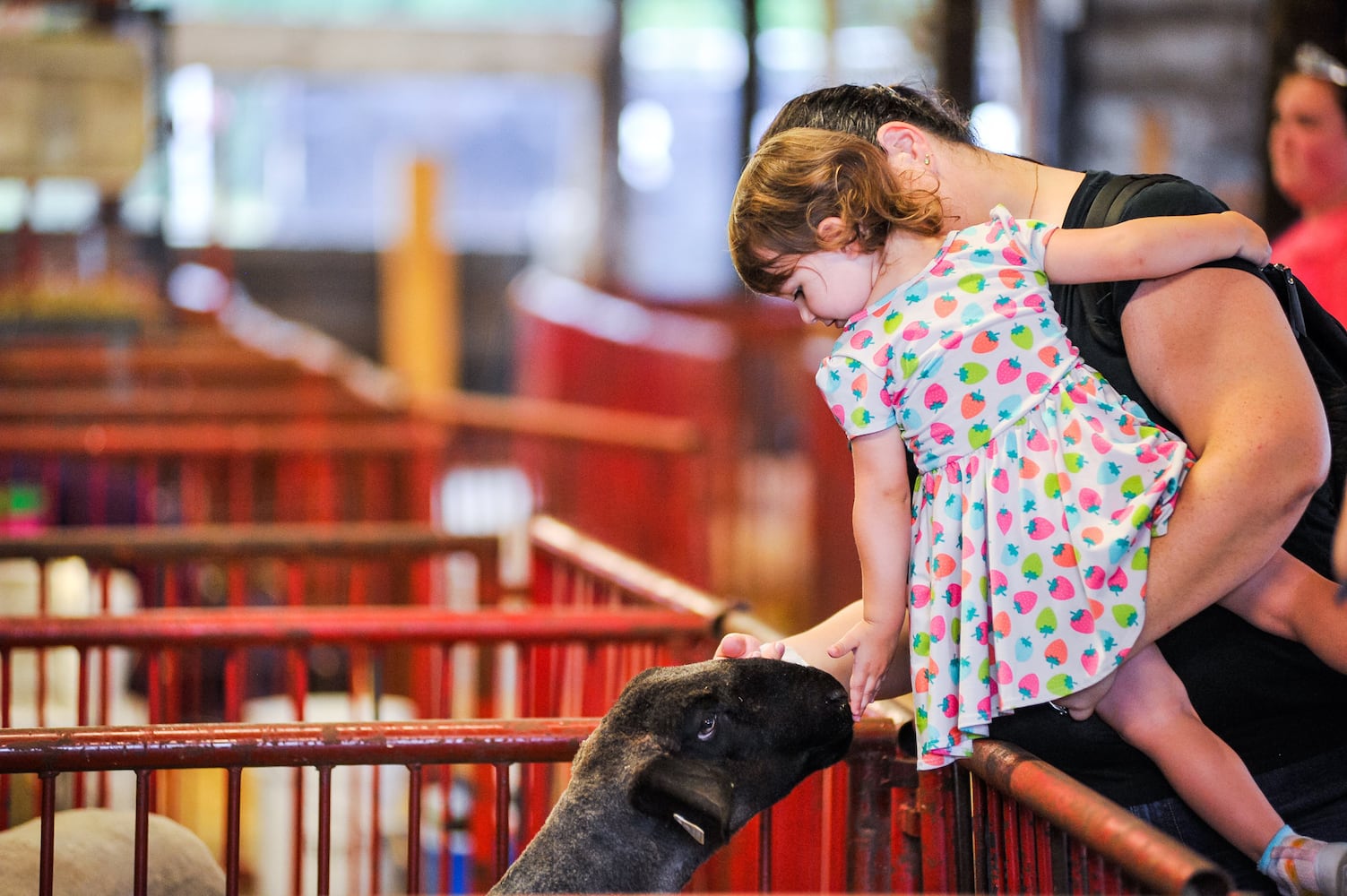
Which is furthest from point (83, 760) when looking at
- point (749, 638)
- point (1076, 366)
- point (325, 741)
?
point (1076, 366)

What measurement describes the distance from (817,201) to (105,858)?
5.49ft

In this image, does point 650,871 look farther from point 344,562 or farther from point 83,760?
point 344,562

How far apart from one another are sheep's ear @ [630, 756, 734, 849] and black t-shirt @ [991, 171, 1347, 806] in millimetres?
382

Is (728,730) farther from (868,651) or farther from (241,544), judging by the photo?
(241,544)

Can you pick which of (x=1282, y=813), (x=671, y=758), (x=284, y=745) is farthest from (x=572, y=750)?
(x=1282, y=813)

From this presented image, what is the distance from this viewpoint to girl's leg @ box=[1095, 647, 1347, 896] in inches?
65.6

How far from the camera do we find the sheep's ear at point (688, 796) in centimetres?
169

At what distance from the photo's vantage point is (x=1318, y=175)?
3.78m

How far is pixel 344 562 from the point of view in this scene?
571 cm

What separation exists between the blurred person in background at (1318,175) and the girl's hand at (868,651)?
2405 millimetres

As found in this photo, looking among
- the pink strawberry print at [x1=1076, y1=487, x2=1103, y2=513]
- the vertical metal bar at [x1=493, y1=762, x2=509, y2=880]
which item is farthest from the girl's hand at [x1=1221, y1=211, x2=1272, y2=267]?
the vertical metal bar at [x1=493, y1=762, x2=509, y2=880]

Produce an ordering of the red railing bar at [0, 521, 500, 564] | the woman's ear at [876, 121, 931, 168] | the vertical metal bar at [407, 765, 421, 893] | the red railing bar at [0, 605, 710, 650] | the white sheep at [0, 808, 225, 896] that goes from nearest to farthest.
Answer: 1. the woman's ear at [876, 121, 931, 168]
2. the vertical metal bar at [407, 765, 421, 893]
3. the white sheep at [0, 808, 225, 896]
4. the red railing bar at [0, 605, 710, 650]
5. the red railing bar at [0, 521, 500, 564]

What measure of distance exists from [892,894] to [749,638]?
16.2 inches

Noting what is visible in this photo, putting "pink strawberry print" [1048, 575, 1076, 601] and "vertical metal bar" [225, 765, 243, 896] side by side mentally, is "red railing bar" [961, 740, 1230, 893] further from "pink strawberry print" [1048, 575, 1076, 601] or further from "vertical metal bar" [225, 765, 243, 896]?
"vertical metal bar" [225, 765, 243, 896]
